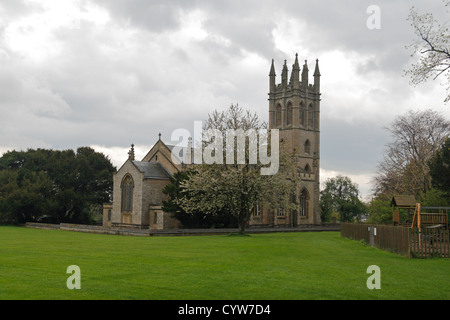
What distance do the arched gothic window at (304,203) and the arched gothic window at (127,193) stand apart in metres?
24.5

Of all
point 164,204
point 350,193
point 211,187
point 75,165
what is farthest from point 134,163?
point 350,193

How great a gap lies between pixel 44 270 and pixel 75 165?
47876mm

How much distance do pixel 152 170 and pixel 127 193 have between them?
12.5ft

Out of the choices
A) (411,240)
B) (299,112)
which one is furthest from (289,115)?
(411,240)

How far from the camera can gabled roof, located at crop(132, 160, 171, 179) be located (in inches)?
1934

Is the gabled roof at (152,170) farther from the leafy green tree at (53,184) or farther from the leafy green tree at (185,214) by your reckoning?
the leafy green tree at (53,184)

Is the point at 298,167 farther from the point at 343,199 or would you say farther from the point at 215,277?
the point at 215,277

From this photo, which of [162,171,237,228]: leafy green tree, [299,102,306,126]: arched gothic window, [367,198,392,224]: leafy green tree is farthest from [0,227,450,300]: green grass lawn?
[299,102,306,126]: arched gothic window

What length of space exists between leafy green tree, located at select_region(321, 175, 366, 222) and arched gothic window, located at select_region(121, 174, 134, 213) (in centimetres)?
3750

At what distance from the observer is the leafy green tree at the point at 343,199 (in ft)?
260

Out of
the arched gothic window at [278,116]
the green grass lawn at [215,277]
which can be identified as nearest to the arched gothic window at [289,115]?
the arched gothic window at [278,116]

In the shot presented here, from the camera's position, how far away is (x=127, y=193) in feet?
165
